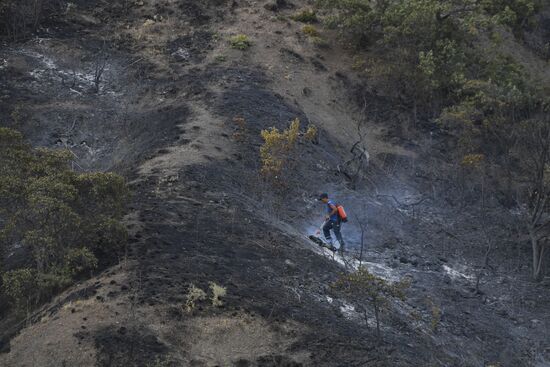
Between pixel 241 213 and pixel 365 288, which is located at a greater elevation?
pixel 365 288

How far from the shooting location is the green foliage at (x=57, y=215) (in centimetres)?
1038

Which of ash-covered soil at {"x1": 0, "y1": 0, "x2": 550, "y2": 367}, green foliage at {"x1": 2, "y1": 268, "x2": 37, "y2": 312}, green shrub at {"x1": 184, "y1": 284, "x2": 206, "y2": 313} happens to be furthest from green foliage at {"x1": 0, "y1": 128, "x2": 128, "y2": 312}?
green shrub at {"x1": 184, "y1": 284, "x2": 206, "y2": 313}

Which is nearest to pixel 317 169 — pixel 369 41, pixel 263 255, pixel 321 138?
pixel 321 138

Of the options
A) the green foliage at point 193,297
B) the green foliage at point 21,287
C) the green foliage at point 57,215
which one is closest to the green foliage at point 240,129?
the green foliage at point 57,215

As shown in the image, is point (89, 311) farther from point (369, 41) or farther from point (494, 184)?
point (369, 41)

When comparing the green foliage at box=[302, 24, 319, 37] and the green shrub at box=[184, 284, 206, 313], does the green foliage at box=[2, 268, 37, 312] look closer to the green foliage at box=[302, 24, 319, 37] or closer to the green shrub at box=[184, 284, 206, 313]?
the green shrub at box=[184, 284, 206, 313]

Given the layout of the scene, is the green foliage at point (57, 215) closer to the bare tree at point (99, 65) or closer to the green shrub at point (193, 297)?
the green shrub at point (193, 297)

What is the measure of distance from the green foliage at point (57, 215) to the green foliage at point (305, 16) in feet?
54.1

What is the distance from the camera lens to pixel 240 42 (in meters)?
24.3

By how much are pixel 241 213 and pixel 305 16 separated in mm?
14825

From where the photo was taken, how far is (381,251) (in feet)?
54.8

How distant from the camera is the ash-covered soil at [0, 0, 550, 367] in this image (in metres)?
9.64

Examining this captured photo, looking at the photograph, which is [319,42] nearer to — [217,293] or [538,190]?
[538,190]

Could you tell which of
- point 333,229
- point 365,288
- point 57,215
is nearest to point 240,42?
point 333,229
